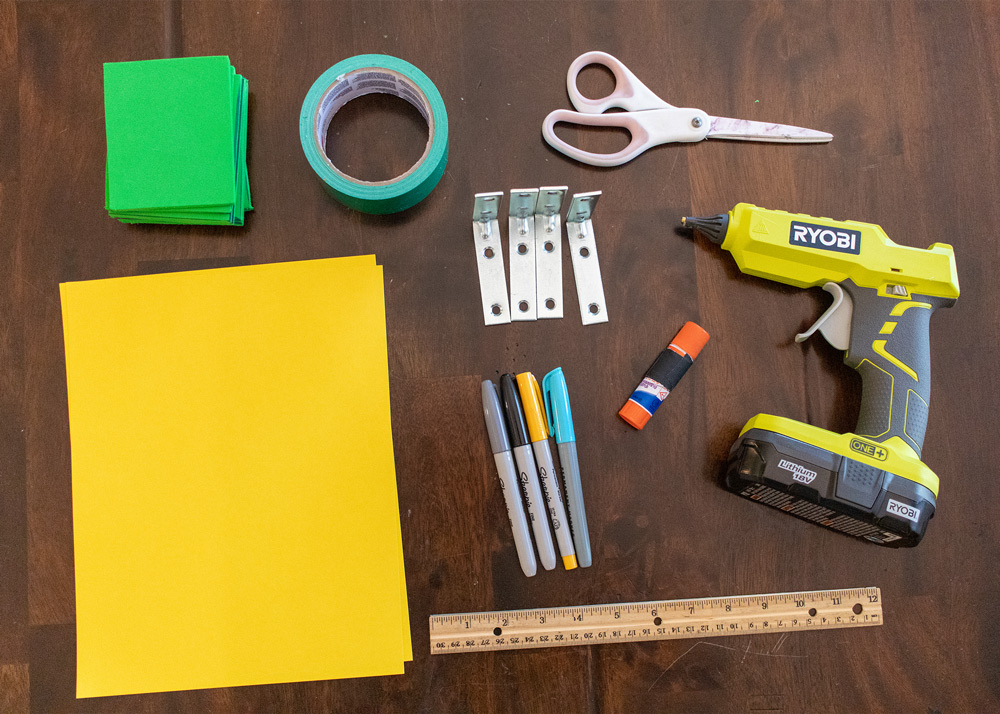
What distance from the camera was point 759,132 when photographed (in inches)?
37.5

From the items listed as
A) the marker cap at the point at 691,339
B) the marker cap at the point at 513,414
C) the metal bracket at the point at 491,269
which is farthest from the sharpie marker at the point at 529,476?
the marker cap at the point at 691,339

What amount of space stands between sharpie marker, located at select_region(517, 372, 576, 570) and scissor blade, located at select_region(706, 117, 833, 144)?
494 millimetres

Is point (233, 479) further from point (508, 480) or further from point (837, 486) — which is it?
point (837, 486)

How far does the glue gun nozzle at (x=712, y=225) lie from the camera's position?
90 cm

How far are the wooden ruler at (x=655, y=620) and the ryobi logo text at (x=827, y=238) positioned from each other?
20.1 inches

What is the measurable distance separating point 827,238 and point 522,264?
44 centimetres

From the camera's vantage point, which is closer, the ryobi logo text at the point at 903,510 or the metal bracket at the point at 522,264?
the ryobi logo text at the point at 903,510

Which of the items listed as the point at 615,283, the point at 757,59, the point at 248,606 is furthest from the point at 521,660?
the point at 757,59

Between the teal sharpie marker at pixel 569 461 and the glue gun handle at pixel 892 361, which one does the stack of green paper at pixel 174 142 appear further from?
the glue gun handle at pixel 892 361

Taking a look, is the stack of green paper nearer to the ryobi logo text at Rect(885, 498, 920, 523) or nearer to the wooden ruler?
the wooden ruler

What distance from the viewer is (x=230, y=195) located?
34.7 inches

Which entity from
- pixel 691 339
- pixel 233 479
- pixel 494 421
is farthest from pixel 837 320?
pixel 233 479

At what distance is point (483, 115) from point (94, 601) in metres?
0.93

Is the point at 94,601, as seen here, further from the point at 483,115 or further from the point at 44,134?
the point at 483,115
